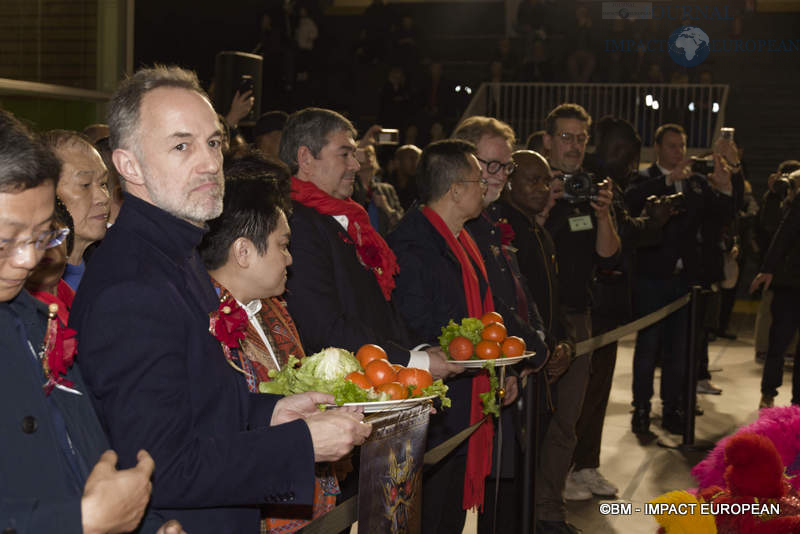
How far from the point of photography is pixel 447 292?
352 centimetres

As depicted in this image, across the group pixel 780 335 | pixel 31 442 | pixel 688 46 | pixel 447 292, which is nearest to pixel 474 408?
pixel 447 292

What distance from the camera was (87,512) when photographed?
4.71 ft

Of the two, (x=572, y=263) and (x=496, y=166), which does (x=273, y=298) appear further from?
(x=572, y=263)

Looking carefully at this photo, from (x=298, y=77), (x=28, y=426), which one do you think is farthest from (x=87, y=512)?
(x=298, y=77)

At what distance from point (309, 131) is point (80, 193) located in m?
0.87

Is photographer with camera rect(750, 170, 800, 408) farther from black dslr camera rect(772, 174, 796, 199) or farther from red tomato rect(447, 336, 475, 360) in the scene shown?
red tomato rect(447, 336, 475, 360)

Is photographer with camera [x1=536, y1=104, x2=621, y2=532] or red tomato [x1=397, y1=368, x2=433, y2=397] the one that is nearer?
red tomato [x1=397, y1=368, x2=433, y2=397]

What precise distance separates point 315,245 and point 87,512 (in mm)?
1584

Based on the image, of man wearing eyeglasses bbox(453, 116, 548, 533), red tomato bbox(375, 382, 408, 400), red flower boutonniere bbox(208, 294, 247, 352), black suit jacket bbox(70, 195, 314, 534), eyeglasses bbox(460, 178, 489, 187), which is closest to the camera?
black suit jacket bbox(70, 195, 314, 534)

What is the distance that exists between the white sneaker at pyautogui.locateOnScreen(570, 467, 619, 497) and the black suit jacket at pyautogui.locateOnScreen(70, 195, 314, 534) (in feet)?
10.6

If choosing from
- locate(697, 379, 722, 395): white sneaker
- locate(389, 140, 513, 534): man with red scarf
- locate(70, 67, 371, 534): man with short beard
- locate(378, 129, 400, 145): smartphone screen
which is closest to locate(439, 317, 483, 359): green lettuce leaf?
locate(389, 140, 513, 534): man with red scarf

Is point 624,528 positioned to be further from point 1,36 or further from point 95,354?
point 1,36

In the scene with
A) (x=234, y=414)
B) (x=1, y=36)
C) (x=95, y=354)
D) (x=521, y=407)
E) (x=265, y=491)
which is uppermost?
(x=1, y=36)

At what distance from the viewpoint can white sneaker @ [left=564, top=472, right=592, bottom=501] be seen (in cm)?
475
